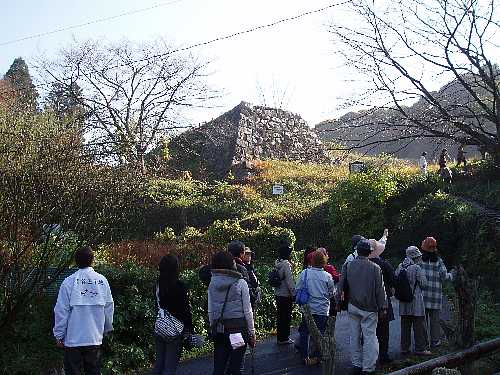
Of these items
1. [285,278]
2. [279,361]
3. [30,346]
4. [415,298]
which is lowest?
[279,361]

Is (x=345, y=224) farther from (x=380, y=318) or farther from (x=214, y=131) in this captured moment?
(x=214, y=131)

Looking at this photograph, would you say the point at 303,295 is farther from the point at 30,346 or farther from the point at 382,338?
the point at 30,346

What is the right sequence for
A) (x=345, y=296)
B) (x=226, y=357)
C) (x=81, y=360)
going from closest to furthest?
(x=81, y=360) < (x=226, y=357) < (x=345, y=296)

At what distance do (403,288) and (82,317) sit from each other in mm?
4338

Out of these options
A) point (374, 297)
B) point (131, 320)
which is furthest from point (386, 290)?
point (131, 320)

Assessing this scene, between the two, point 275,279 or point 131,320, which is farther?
point 275,279

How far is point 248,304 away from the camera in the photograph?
6328mm

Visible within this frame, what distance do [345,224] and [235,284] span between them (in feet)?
40.3

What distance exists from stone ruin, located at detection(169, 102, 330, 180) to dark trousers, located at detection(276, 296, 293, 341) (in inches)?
693

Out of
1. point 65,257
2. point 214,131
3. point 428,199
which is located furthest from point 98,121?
point 65,257

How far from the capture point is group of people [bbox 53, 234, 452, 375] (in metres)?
5.92

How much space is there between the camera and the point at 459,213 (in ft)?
48.7

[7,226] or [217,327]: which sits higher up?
[7,226]

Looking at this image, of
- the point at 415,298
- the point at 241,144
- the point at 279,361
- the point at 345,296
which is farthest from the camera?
the point at 241,144
